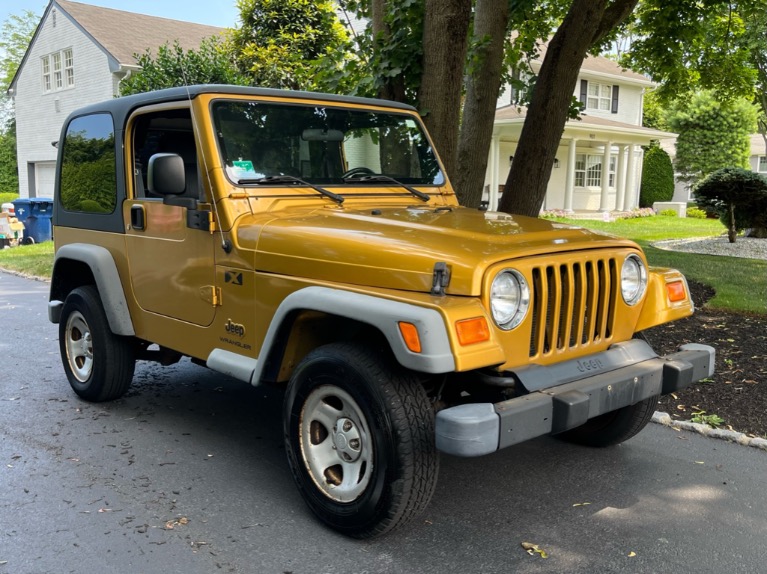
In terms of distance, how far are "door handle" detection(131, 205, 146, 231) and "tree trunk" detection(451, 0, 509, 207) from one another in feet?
11.9

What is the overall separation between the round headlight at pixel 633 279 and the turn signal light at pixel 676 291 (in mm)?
223

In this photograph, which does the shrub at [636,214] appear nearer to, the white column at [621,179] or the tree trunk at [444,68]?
the white column at [621,179]

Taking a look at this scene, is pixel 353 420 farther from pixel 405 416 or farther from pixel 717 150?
pixel 717 150

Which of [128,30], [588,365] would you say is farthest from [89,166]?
[128,30]

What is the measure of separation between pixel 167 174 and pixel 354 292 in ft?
4.35

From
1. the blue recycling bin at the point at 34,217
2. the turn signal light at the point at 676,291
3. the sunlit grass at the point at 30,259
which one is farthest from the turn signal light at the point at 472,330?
the blue recycling bin at the point at 34,217

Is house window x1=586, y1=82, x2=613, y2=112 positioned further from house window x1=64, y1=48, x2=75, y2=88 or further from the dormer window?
house window x1=64, y1=48, x2=75, y2=88

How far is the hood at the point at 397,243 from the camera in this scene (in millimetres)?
3020

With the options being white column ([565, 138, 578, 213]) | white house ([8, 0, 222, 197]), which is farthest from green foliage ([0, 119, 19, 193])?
white column ([565, 138, 578, 213])

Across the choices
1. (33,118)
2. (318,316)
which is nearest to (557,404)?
(318,316)

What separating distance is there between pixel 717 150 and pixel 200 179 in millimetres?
35188

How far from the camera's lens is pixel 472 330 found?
2828 millimetres

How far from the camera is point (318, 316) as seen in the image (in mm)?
3410

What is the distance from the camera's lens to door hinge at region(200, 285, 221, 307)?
12.7 ft
